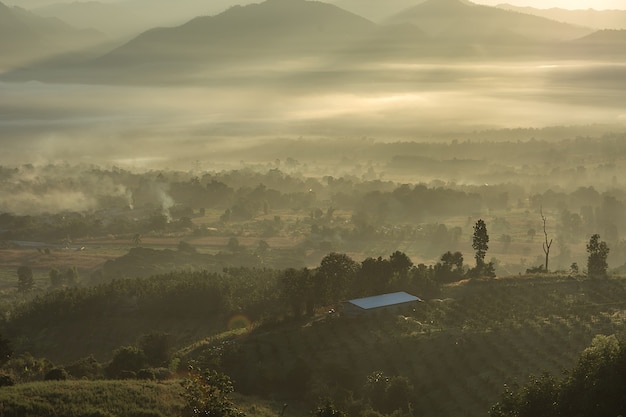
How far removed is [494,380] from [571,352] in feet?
29.4

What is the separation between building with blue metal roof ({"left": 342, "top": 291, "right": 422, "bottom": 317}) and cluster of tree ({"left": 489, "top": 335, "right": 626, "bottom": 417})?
3256 cm

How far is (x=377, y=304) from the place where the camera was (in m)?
87.7

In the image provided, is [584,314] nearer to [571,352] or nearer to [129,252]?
[571,352]

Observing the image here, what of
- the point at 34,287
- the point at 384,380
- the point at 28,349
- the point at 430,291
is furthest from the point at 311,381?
the point at 34,287

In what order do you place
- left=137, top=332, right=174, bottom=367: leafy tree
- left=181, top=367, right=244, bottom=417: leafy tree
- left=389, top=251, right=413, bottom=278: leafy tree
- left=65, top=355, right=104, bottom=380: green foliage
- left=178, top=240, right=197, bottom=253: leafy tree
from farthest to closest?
left=178, top=240, right=197, bottom=253: leafy tree
left=389, top=251, right=413, bottom=278: leafy tree
left=137, top=332, right=174, bottom=367: leafy tree
left=65, top=355, right=104, bottom=380: green foliage
left=181, top=367, right=244, bottom=417: leafy tree

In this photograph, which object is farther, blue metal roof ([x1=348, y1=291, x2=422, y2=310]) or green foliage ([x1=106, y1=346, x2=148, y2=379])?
blue metal roof ([x1=348, y1=291, x2=422, y2=310])

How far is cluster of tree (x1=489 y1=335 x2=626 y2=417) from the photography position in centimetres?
4784

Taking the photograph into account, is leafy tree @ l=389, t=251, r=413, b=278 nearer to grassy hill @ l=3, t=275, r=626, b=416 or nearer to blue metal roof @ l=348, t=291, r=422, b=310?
grassy hill @ l=3, t=275, r=626, b=416

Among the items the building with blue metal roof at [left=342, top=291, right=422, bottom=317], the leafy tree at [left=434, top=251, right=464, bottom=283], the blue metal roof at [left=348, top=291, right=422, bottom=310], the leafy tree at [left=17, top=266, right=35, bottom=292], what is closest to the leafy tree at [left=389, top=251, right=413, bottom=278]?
the leafy tree at [left=434, top=251, right=464, bottom=283]

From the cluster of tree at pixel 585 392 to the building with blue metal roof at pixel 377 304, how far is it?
32557mm

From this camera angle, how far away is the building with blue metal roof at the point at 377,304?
282ft

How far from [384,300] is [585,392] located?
41.5 metres

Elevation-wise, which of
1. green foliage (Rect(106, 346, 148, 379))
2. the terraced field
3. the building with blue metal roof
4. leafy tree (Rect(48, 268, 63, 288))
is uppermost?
the building with blue metal roof

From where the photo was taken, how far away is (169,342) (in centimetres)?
8344
